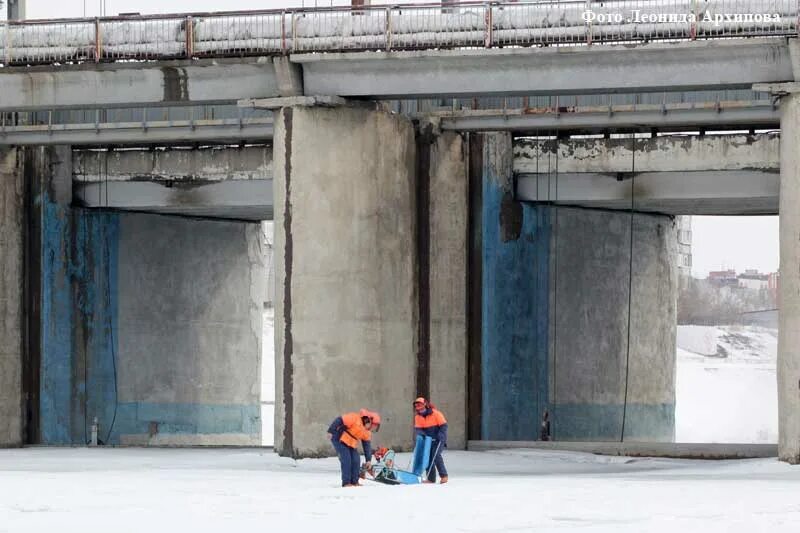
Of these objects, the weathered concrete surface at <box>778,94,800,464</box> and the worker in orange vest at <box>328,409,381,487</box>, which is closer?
the worker in orange vest at <box>328,409,381,487</box>

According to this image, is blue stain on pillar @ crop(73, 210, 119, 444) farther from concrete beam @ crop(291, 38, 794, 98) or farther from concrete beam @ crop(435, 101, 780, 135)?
concrete beam @ crop(291, 38, 794, 98)

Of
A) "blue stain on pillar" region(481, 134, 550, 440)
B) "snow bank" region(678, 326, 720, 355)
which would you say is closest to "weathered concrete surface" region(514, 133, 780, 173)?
"blue stain on pillar" region(481, 134, 550, 440)

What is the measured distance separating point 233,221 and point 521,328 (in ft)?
38.0

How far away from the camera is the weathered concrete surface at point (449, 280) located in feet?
125

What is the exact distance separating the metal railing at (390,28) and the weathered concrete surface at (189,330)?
10841 millimetres

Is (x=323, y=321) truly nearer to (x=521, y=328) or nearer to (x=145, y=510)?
(x=521, y=328)

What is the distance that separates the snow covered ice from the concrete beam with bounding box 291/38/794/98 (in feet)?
22.5

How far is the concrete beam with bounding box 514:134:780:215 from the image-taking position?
38531 mm

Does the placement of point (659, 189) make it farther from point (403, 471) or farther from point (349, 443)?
point (349, 443)

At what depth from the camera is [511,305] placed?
132 ft

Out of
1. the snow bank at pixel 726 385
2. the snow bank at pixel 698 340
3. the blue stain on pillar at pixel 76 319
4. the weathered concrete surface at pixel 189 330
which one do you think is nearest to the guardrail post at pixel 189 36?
the blue stain on pillar at pixel 76 319

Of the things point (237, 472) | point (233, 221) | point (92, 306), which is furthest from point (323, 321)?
point (233, 221)

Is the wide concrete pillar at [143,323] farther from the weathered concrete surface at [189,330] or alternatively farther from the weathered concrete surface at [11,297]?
the weathered concrete surface at [11,297]

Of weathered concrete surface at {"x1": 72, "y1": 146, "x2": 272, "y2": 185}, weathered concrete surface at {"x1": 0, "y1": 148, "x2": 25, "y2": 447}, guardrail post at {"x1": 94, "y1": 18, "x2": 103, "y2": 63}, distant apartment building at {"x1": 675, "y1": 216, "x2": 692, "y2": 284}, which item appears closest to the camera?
guardrail post at {"x1": 94, "y1": 18, "x2": 103, "y2": 63}
